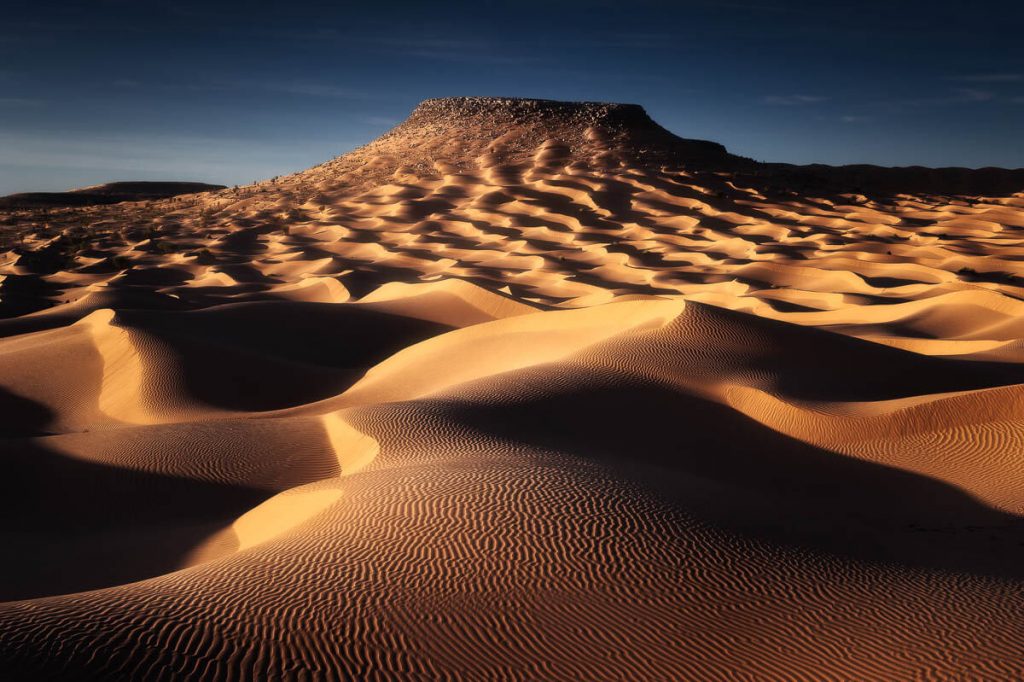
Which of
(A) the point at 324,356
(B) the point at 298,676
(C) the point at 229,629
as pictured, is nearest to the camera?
(B) the point at 298,676

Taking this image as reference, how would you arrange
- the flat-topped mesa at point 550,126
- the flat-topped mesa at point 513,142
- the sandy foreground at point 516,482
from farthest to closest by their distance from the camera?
the flat-topped mesa at point 550,126
the flat-topped mesa at point 513,142
the sandy foreground at point 516,482

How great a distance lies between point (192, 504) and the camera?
6.08 meters

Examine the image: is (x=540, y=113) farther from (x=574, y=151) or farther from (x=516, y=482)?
(x=516, y=482)

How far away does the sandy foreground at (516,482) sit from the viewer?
326cm

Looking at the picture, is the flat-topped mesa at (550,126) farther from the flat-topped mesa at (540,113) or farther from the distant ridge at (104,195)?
the distant ridge at (104,195)

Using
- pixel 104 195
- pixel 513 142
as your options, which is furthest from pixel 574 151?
pixel 104 195

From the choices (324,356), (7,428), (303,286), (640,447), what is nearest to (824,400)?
(640,447)

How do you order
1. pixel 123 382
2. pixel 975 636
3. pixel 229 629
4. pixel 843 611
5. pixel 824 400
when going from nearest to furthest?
pixel 229 629 → pixel 975 636 → pixel 843 611 → pixel 824 400 → pixel 123 382

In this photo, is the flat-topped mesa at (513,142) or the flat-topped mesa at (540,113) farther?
the flat-topped mesa at (540,113)

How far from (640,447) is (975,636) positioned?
3.34 m

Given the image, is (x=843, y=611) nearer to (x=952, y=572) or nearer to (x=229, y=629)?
(x=952, y=572)

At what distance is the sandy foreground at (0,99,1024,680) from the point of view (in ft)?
10.7

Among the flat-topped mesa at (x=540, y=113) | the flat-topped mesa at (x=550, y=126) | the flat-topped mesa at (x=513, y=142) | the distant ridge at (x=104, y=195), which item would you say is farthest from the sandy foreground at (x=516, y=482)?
the distant ridge at (x=104, y=195)

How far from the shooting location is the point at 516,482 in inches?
186
